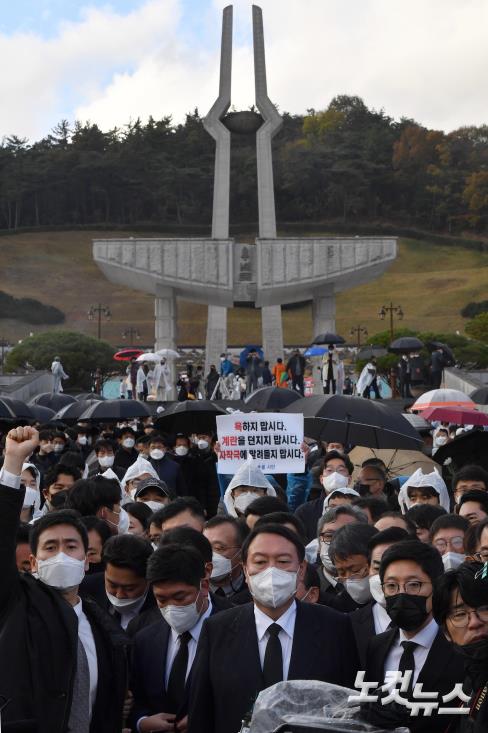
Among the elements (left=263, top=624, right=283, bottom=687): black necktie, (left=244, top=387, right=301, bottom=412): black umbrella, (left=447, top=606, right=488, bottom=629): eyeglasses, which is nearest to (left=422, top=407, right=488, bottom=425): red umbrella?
(left=244, top=387, right=301, bottom=412): black umbrella

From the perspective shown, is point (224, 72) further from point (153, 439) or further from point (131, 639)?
point (131, 639)

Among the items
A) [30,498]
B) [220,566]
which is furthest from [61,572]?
[30,498]

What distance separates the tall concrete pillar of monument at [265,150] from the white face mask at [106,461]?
21.8m

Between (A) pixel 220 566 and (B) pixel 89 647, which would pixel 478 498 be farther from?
(B) pixel 89 647

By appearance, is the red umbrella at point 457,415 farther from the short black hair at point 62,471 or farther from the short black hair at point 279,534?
the short black hair at point 279,534

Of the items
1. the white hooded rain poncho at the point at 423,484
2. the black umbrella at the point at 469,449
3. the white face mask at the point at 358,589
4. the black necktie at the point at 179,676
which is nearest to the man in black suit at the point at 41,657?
the black necktie at the point at 179,676

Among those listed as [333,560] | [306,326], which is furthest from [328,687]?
[306,326]

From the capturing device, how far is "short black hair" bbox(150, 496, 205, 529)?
567 cm

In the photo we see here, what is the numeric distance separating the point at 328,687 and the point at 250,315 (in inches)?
2287

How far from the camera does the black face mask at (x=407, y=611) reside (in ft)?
12.7

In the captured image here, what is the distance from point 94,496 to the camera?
6.34 m

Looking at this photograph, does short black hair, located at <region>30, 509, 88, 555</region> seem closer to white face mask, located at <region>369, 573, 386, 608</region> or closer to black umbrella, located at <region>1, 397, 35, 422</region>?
white face mask, located at <region>369, 573, 386, 608</region>

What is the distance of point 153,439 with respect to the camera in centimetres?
1041

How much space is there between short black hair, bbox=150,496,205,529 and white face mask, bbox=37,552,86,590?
1.41 m
